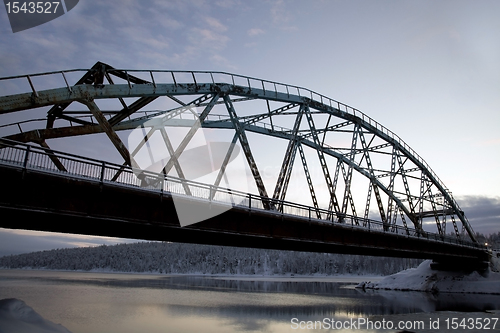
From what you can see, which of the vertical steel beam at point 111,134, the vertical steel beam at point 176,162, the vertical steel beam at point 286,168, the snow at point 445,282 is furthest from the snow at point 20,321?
the snow at point 445,282

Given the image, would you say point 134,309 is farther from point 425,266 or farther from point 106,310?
point 425,266

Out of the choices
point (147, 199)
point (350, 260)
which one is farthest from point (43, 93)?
point (350, 260)

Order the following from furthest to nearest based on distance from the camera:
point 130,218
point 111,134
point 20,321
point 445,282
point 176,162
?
point 445,282
point 176,162
point 111,134
point 130,218
point 20,321

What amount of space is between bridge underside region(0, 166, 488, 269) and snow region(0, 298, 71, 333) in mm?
3919

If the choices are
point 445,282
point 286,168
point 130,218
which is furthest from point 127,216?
point 445,282

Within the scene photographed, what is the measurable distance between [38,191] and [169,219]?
6.51m

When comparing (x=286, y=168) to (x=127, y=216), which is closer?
(x=127, y=216)

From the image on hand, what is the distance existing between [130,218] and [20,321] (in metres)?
6.62

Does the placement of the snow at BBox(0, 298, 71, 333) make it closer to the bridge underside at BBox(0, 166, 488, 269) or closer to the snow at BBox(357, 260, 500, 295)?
the bridge underside at BBox(0, 166, 488, 269)

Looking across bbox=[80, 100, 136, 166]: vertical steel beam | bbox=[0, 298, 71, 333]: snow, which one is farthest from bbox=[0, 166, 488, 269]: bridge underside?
bbox=[0, 298, 71, 333]: snow

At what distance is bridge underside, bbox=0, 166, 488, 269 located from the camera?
604 inches

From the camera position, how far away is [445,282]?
5738cm

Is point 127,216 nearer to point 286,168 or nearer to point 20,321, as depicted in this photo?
point 20,321

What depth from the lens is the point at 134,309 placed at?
3816 centimetres
